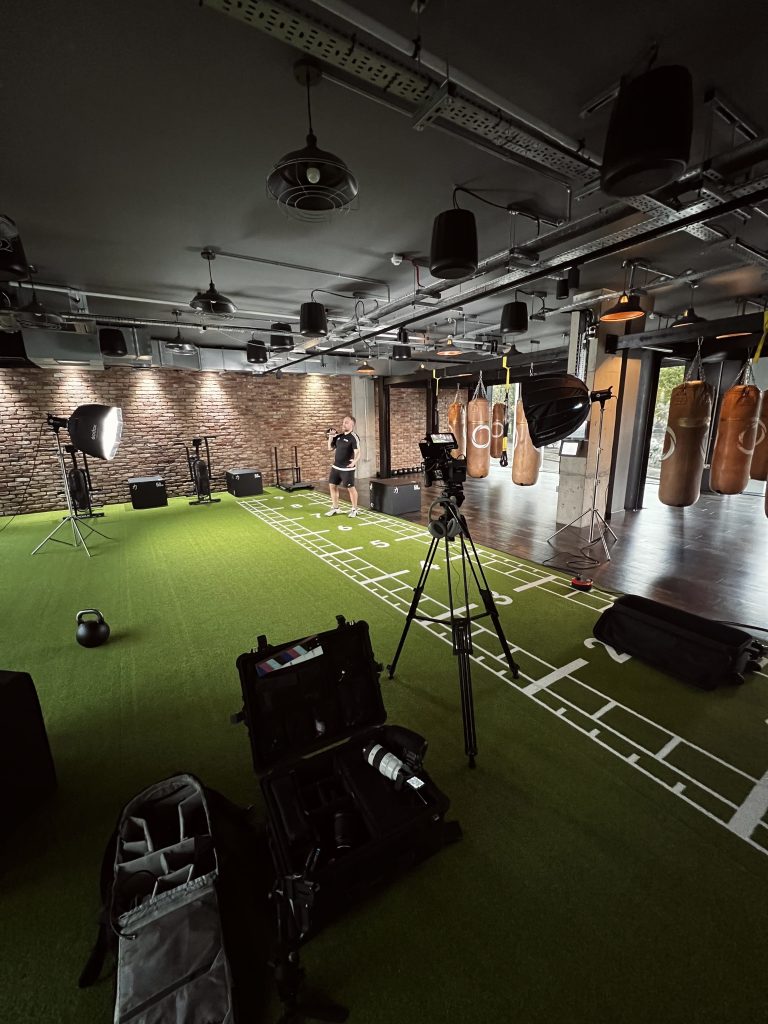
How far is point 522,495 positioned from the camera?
30.7 ft

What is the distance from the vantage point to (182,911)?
1.34 meters

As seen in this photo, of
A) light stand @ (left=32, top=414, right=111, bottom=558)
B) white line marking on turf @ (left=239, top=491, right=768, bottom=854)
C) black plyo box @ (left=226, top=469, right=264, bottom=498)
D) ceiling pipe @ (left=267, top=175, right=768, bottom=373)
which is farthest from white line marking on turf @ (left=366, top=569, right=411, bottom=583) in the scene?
black plyo box @ (left=226, top=469, right=264, bottom=498)

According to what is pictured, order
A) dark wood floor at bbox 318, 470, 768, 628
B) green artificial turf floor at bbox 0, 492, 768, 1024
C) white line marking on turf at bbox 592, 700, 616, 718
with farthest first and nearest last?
1. dark wood floor at bbox 318, 470, 768, 628
2. white line marking on turf at bbox 592, 700, 616, 718
3. green artificial turf floor at bbox 0, 492, 768, 1024

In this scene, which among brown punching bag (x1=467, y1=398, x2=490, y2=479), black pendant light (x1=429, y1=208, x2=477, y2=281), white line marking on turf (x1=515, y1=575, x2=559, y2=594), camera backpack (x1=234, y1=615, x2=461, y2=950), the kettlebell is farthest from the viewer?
brown punching bag (x1=467, y1=398, x2=490, y2=479)

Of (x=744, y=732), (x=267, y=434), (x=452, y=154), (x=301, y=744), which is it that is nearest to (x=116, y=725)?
(x=301, y=744)

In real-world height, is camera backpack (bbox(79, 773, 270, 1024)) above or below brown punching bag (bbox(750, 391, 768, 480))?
below

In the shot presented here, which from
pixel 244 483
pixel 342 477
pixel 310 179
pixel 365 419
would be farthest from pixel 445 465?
pixel 365 419

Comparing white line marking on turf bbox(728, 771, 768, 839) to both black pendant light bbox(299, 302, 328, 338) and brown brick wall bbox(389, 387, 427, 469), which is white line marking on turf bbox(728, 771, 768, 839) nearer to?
black pendant light bbox(299, 302, 328, 338)

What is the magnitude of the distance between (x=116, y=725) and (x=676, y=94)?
430 centimetres

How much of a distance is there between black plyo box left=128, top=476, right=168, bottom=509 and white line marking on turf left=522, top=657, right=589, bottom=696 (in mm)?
8711

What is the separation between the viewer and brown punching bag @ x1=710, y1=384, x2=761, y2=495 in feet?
12.3

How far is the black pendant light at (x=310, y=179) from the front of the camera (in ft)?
6.95

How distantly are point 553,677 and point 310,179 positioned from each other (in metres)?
3.39

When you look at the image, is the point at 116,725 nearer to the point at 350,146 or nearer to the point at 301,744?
the point at 301,744
